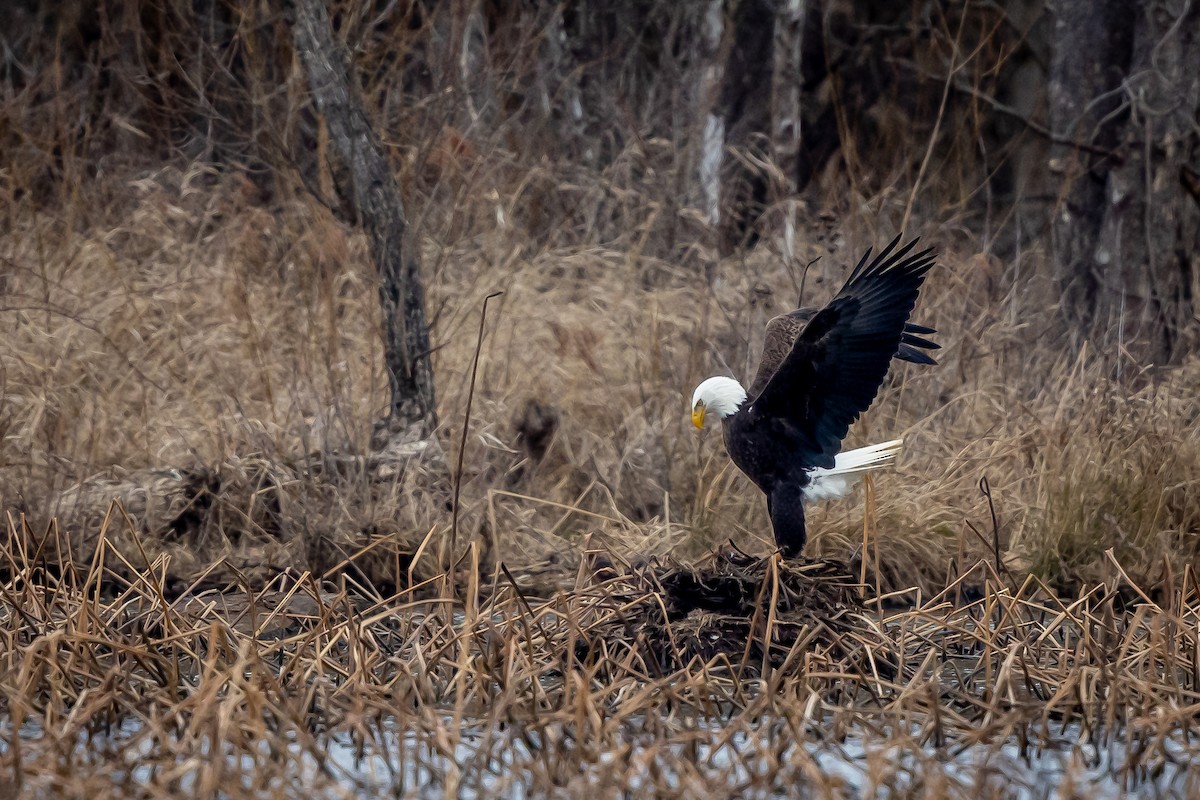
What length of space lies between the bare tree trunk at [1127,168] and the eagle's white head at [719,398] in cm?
221

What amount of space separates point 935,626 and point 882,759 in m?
1.31

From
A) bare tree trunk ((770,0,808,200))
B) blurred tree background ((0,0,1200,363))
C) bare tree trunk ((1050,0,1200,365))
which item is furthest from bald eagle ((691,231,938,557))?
bare tree trunk ((770,0,808,200))

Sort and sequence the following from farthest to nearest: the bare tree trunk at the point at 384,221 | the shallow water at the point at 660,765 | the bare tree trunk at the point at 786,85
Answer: the bare tree trunk at the point at 786,85, the bare tree trunk at the point at 384,221, the shallow water at the point at 660,765

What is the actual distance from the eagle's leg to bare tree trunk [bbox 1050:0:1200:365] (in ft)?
6.99

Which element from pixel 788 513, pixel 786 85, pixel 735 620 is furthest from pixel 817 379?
pixel 786 85

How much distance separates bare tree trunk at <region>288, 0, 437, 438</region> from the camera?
547 cm

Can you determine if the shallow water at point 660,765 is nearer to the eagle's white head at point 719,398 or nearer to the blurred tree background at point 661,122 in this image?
the eagle's white head at point 719,398

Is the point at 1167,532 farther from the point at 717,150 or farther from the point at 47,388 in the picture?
the point at 717,150

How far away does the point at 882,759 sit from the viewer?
9.71 feet

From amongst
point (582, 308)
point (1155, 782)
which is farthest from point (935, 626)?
point (582, 308)

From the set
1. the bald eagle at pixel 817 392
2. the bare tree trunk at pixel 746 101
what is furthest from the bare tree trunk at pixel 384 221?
the bare tree trunk at pixel 746 101

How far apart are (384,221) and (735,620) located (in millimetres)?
2430

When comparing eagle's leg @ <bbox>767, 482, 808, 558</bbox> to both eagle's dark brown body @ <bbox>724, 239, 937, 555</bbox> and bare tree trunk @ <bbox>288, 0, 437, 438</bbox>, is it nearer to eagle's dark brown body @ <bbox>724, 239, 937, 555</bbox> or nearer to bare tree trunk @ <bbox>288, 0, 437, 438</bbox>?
eagle's dark brown body @ <bbox>724, 239, 937, 555</bbox>

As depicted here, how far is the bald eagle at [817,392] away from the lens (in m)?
3.93
